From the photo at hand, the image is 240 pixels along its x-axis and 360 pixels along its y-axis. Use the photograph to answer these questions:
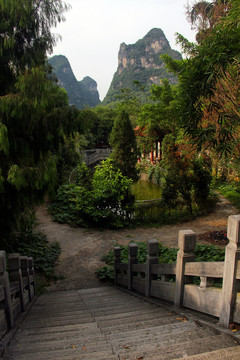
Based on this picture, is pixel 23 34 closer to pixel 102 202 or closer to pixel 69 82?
pixel 102 202

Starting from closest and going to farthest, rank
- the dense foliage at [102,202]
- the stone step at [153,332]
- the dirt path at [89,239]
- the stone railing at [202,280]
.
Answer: the stone railing at [202,280], the stone step at [153,332], the dirt path at [89,239], the dense foliage at [102,202]

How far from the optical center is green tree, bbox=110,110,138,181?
44.4ft

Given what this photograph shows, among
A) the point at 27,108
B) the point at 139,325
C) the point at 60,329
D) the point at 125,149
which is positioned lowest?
the point at 60,329

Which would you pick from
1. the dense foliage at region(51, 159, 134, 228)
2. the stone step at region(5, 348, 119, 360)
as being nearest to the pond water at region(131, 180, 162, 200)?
the dense foliage at region(51, 159, 134, 228)

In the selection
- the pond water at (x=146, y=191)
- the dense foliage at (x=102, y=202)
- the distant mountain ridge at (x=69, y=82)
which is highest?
the distant mountain ridge at (x=69, y=82)

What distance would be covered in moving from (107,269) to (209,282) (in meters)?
4.76

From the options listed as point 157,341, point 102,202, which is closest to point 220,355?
point 157,341

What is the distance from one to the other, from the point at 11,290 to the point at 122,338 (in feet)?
5.36

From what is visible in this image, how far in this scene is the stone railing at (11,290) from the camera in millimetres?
2598

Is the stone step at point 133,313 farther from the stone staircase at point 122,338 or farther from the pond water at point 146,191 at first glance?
the pond water at point 146,191

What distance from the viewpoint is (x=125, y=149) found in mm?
13641

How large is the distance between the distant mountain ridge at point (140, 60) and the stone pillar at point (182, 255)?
4431 inches

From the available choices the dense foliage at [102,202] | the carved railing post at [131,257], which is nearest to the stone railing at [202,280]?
the carved railing post at [131,257]

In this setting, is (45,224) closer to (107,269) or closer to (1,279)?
(107,269)
